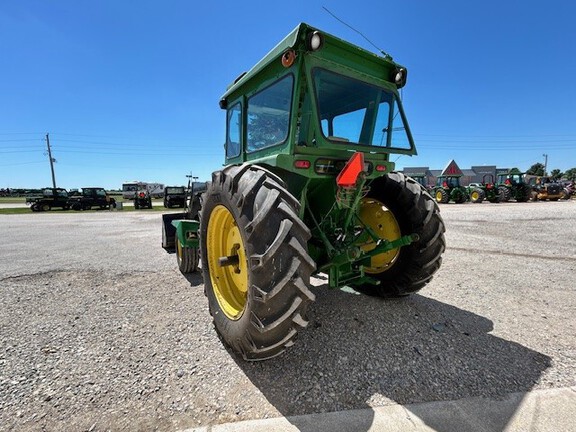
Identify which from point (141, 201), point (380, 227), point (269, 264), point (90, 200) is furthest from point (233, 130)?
point (90, 200)

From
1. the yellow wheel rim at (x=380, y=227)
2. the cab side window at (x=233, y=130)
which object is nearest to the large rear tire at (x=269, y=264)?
the cab side window at (x=233, y=130)

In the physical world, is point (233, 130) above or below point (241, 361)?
above

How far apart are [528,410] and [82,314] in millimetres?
3901

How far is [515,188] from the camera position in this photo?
2186cm

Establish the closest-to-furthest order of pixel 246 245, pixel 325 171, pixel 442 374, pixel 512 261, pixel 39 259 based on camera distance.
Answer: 1. pixel 246 245
2. pixel 442 374
3. pixel 325 171
4. pixel 512 261
5. pixel 39 259

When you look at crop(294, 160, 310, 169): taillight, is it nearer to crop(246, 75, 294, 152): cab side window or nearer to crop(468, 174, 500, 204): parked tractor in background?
crop(246, 75, 294, 152): cab side window

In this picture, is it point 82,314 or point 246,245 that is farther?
point 82,314

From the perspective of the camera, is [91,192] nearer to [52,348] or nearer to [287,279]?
[52,348]

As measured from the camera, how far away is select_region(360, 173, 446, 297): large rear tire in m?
2.95

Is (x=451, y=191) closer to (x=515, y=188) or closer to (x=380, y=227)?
(x=515, y=188)

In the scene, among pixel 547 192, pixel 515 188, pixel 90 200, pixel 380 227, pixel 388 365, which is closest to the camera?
pixel 388 365

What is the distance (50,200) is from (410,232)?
28390 mm

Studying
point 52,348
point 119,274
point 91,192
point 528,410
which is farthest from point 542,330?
point 91,192

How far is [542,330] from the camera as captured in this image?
8.88 feet
